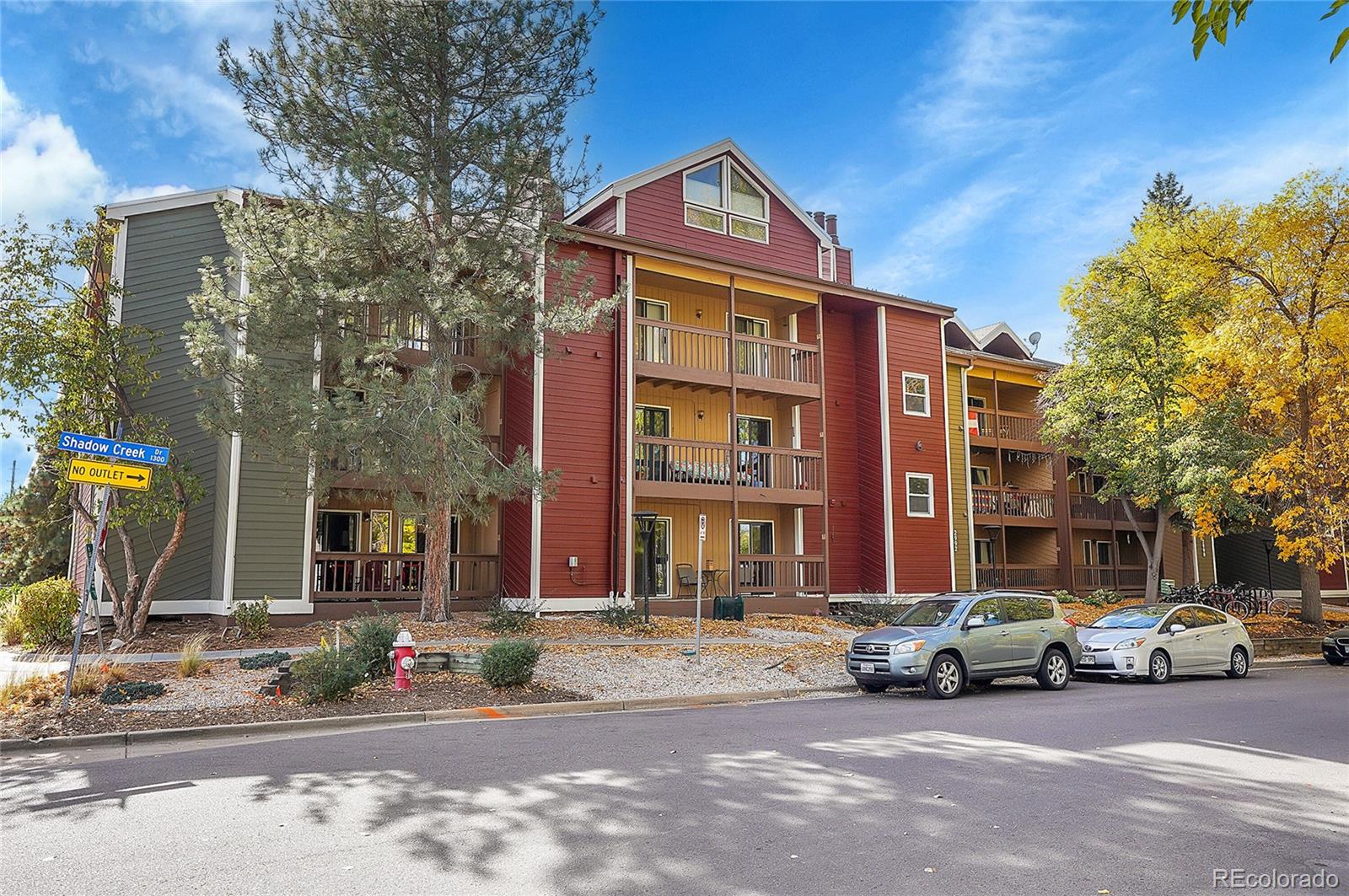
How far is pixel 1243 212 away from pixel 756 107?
12.9 meters

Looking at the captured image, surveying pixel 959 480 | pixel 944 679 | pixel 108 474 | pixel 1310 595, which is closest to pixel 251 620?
pixel 108 474

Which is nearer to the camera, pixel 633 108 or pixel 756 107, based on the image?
pixel 633 108

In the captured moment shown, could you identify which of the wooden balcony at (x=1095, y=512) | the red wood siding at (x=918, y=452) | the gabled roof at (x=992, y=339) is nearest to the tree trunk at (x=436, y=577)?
the red wood siding at (x=918, y=452)

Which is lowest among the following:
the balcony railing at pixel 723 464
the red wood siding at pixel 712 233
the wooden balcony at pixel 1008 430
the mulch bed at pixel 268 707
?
the mulch bed at pixel 268 707

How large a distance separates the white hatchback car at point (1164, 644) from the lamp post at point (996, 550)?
13.0 meters

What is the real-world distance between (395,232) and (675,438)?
942 cm

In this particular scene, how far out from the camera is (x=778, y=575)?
24641mm

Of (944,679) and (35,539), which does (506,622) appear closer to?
(944,679)

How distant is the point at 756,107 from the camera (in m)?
22.5

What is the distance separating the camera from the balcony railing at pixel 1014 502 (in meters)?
30.4

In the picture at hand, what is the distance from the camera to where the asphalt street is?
197 inches

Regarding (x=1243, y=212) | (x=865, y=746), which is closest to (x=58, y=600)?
(x=865, y=746)

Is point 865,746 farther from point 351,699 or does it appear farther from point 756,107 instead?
point 756,107

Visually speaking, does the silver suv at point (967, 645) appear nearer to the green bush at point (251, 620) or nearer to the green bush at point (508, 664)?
the green bush at point (508, 664)
